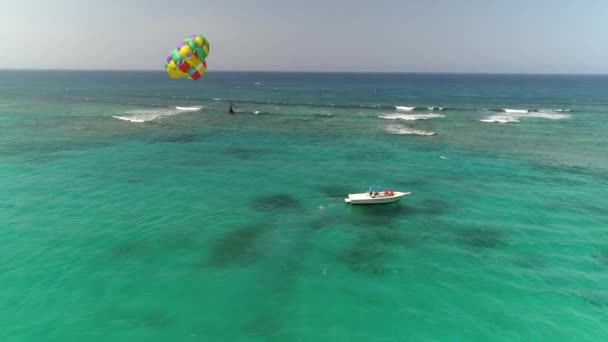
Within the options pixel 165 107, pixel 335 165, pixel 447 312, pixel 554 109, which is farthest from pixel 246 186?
pixel 554 109

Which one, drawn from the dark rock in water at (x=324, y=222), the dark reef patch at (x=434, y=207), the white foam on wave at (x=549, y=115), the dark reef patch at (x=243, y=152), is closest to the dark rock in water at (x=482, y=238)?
the dark reef patch at (x=434, y=207)

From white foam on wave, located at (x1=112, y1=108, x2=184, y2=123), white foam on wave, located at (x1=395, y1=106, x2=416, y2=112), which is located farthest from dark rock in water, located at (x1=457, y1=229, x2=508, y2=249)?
white foam on wave, located at (x1=395, y1=106, x2=416, y2=112)

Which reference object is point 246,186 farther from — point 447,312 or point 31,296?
point 447,312

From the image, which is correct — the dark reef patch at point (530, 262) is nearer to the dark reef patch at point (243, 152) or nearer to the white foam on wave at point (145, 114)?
the dark reef patch at point (243, 152)

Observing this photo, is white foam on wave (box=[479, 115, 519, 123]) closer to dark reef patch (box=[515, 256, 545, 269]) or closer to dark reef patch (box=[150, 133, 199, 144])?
dark reef patch (box=[515, 256, 545, 269])

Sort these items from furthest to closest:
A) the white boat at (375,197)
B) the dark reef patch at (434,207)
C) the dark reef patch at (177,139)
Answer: the dark reef patch at (177,139) → the white boat at (375,197) → the dark reef patch at (434,207)
